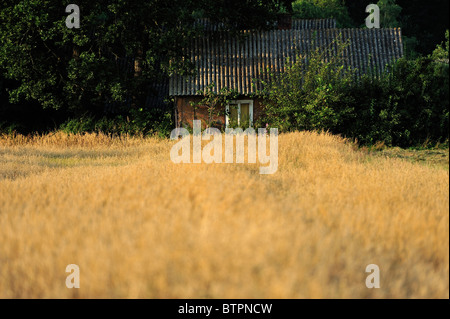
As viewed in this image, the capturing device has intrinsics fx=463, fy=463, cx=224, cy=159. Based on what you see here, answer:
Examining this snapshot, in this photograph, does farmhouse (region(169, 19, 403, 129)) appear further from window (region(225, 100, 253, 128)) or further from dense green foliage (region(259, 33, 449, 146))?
dense green foliage (region(259, 33, 449, 146))

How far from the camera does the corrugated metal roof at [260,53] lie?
66.0 feet

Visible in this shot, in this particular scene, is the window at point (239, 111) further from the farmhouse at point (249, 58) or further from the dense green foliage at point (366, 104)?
the dense green foliage at point (366, 104)

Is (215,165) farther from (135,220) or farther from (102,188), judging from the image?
(135,220)

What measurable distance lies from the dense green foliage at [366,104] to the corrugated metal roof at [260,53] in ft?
11.3

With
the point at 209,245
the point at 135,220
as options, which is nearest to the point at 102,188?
the point at 135,220

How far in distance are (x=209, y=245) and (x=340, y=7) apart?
46.8 metres

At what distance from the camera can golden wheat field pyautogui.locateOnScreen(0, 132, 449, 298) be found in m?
3.50

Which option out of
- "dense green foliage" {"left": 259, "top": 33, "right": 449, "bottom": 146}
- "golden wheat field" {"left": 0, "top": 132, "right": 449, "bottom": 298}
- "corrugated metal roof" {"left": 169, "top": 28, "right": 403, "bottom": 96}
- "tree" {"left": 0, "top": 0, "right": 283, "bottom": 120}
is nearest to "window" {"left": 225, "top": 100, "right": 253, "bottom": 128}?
"corrugated metal roof" {"left": 169, "top": 28, "right": 403, "bottom": 96}

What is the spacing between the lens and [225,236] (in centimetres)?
395

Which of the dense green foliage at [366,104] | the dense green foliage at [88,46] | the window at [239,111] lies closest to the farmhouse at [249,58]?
the window at [239,111]

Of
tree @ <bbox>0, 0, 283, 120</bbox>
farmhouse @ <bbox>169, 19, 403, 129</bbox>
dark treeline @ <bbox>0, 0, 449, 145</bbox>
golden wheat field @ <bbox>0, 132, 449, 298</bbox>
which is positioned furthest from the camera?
farmhouse @ <bbox>169, 19, 403, 129</bbox>

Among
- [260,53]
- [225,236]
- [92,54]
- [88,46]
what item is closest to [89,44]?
[88,46]

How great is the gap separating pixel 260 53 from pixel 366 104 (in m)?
6.99

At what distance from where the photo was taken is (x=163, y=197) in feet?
19.2
